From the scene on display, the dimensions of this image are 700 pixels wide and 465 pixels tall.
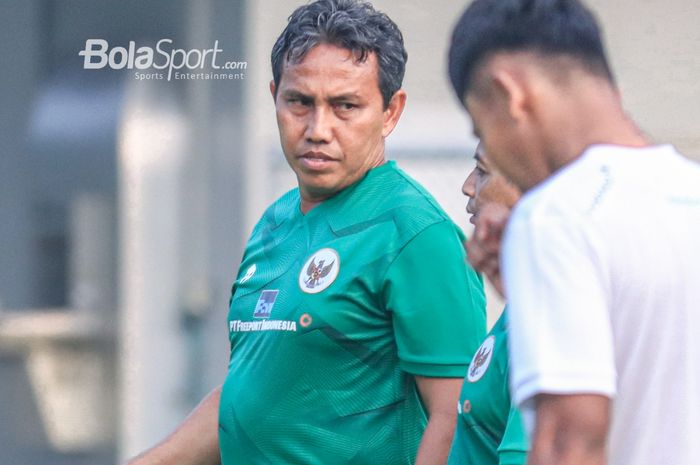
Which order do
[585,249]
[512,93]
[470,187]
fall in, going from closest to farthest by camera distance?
[585,249], [512,93], [470,187]

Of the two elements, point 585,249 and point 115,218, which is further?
point 115,218

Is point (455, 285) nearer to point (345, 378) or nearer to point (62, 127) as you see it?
point (345, 378)

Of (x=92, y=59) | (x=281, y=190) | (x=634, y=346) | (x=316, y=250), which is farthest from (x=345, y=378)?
(x=92, y=59)

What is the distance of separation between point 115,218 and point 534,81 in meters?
3.20

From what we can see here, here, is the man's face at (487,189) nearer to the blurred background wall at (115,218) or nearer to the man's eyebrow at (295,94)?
the man's eyebrow at (295,94)

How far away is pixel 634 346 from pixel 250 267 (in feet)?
4.26

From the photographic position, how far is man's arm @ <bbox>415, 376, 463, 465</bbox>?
7.16ft

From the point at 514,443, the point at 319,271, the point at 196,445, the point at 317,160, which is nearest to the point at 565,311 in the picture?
the point at 514,443

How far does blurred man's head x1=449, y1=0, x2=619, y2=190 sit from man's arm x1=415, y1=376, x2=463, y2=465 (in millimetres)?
853

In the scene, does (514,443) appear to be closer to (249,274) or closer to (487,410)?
(487,410)

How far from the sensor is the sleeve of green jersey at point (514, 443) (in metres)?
1.76

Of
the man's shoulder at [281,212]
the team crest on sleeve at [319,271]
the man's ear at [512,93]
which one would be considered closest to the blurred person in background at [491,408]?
the team crest on sleeve at [319,271]

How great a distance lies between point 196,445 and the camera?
2.65m

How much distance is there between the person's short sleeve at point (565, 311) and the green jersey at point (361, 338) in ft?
3.01
